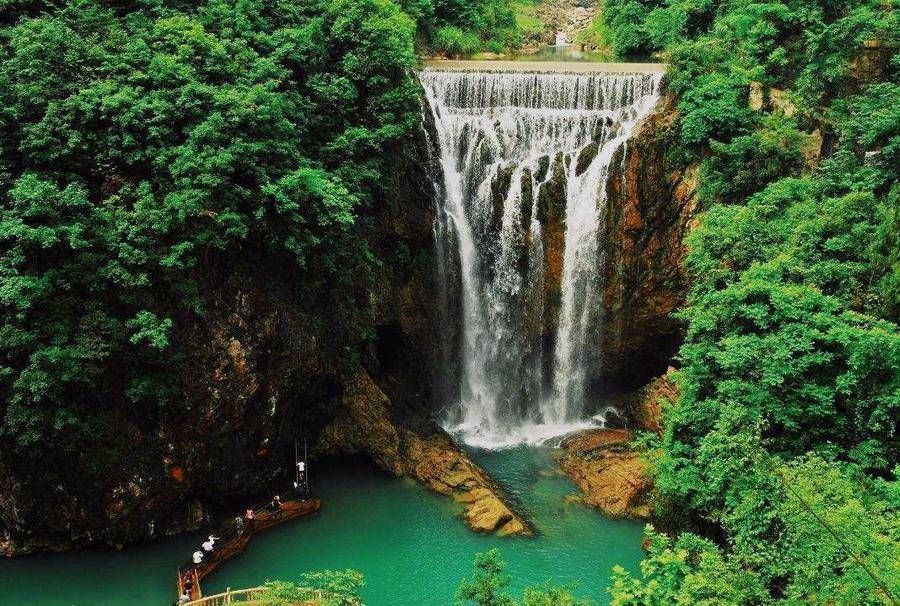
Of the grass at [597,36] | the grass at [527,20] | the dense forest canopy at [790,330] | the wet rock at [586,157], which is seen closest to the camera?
the dense forest canopy at [790,330]

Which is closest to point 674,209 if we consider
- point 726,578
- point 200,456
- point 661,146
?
point 661,146

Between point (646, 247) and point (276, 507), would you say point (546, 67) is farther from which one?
point (276, 507)

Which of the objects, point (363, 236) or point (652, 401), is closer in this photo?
point (363, 236)

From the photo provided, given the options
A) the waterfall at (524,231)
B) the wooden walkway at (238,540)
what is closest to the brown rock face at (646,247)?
the waterfall at (524,231)

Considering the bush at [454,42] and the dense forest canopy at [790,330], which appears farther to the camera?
the bush at [454,42]

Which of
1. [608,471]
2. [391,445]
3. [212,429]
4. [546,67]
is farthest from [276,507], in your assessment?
[546,67]

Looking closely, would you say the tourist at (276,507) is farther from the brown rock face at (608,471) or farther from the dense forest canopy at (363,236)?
the brown rock face at (608,471)

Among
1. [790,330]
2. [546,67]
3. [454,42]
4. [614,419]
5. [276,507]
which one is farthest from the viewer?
[454,42]
